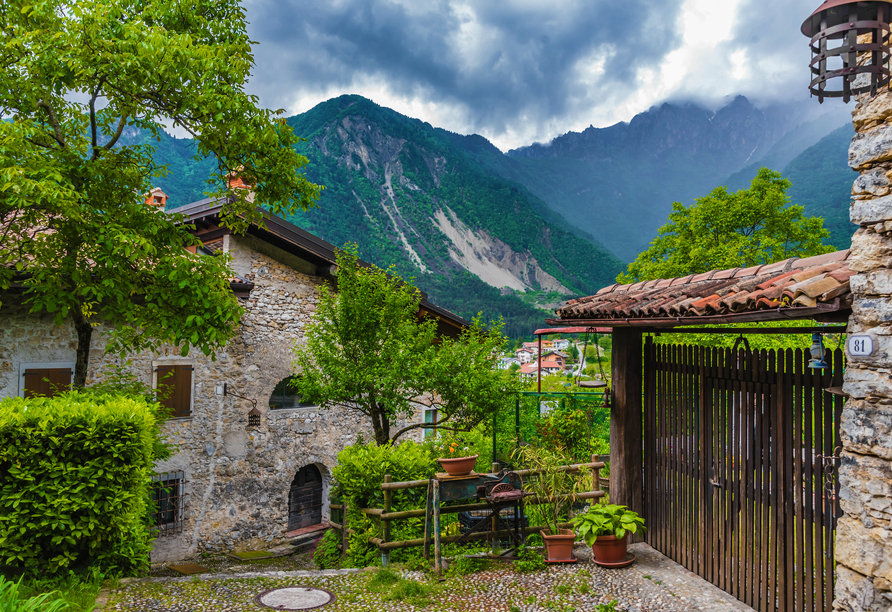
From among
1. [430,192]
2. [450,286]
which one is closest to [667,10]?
[430,192]

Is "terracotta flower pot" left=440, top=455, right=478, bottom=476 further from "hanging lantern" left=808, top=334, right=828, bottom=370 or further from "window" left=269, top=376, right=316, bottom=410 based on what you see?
"window" left=269, top=376, right=316, bottom=410

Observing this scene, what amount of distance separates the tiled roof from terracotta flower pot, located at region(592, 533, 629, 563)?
226 centimetres

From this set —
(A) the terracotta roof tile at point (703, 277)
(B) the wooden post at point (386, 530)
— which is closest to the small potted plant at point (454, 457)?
(B) the wooden post at point (386, 530)

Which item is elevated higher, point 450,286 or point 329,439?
point 450,286

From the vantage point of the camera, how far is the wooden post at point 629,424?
237 inches

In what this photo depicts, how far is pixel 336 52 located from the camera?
8606 cm

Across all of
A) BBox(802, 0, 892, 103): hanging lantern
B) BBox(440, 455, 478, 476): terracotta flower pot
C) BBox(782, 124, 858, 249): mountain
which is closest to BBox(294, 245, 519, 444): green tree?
BBox(440, 455, 478, 476): terracotta flower pot

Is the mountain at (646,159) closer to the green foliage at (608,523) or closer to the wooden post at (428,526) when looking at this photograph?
the green foliage at (608,523)

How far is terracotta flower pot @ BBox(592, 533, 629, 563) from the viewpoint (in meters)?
5.58

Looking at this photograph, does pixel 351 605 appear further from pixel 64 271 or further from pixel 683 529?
pixel 64 271

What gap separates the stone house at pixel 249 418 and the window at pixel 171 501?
2 centimetres

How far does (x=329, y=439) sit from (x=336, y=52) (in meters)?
87.2

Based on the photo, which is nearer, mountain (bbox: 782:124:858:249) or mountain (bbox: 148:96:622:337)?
mountain (bbox: 782:124:858:249)

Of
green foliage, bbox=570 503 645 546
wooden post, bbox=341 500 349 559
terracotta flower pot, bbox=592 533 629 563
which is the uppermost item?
green foliage, bbox=570 503 645 546
